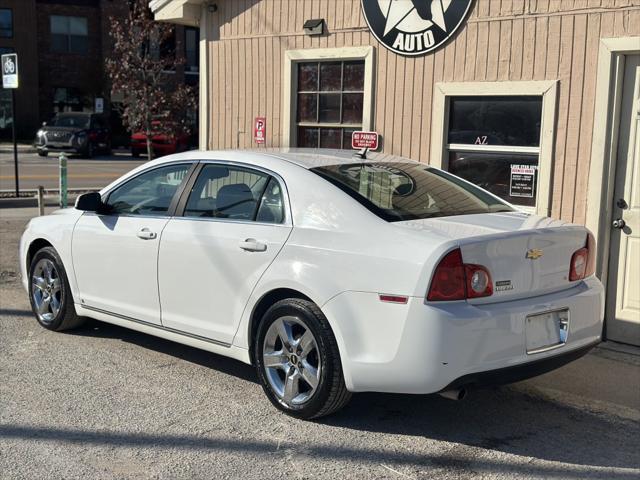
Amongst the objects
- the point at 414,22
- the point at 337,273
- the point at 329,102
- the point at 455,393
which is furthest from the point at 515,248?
the point at 329,102

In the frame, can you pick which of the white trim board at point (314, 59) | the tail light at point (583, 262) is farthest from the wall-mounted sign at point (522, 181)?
the tail light at point (583, 262)

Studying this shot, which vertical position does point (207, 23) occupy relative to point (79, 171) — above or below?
above

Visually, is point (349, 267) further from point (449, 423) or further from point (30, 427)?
point (30, 427)

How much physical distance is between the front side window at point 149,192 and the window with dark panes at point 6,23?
3492 cm

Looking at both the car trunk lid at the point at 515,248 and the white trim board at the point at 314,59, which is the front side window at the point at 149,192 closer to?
the car trunk lid at the point at 515,248

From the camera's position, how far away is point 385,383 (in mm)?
4062

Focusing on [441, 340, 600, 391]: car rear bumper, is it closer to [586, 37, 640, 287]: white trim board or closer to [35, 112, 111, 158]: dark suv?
[586, 37, 640, 287]: white trim board

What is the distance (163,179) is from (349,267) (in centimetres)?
193

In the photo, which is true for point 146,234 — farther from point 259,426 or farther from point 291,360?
point 259,426

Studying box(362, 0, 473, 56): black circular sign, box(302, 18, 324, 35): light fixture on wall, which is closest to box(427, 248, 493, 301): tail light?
box(362, 0, 473, 56): black circular sign

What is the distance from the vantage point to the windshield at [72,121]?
30047mm

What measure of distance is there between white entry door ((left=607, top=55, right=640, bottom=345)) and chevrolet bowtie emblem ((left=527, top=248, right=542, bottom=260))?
232 cm

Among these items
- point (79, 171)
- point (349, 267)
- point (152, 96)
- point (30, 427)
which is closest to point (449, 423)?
point (349, 267)

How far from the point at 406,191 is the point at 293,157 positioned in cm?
78
